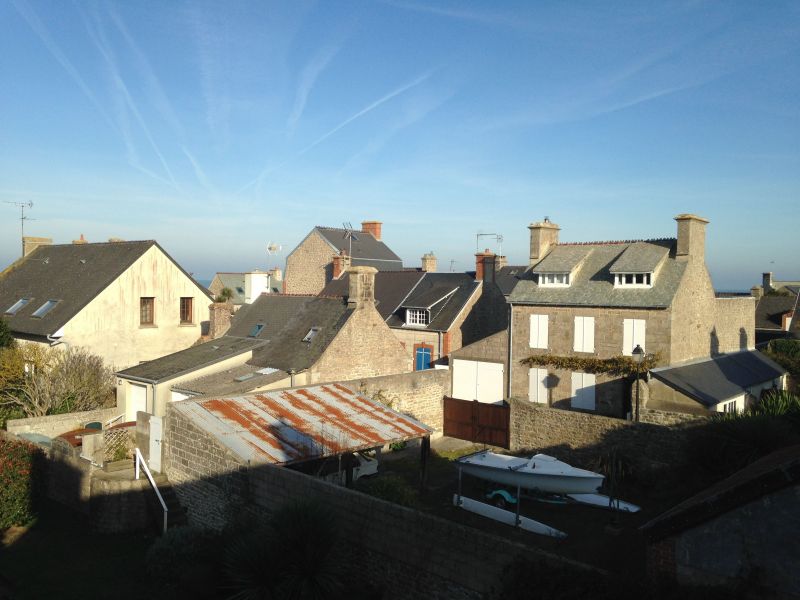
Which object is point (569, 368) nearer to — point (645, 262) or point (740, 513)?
point (645, 262)

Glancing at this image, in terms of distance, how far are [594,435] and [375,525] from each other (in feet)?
34.9

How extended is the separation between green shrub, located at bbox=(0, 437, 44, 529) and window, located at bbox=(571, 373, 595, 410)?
17094mm

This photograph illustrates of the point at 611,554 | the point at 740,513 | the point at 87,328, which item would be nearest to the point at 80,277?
the point at 87,328

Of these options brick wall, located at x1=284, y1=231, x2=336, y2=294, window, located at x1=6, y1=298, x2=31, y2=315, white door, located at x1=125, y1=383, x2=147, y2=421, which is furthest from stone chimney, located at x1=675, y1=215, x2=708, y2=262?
window, located at x1=6, y1=298, x2=31, y2=315

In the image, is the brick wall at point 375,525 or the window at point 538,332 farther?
the window at point 538,332

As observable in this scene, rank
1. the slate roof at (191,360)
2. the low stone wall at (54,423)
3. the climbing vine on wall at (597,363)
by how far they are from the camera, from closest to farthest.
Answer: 1. the low stone wall at (54,423)
2. the climbing vine on wall at (597,363)
3. the slate roof at (191,360)

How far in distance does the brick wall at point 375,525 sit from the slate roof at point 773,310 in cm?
4544

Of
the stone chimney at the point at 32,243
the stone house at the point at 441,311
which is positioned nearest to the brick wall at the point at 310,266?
the stone house at the point at 441,311

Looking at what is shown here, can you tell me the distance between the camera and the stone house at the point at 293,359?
23.3 meters

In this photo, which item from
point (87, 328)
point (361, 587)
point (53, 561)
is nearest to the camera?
point (361, 587)

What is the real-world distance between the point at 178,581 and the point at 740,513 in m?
9.65

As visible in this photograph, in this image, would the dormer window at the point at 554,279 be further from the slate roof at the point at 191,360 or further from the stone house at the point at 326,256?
the stone house at the point at 326,256

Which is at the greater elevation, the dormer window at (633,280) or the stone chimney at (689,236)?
the stone chimney at (689,236)

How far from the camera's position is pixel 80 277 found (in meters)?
30.9
